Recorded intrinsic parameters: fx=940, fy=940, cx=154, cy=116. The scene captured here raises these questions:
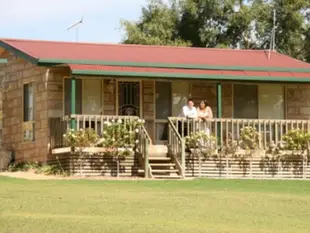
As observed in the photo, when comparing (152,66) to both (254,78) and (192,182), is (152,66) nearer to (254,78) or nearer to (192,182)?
(254,78)

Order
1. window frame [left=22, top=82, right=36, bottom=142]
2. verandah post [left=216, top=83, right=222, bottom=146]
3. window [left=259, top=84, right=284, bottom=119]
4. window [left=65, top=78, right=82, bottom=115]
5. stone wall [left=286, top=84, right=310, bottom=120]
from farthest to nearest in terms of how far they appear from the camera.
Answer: stone wall [left=286, top=84, right=310, bottom=120], window [left=259, top=84, right=284, bottom=119], window frame [left=22, top=82, right=36, bottom=142], window [left=65, top=78, right=82, bottom=115], verandah post [left=216, top=83, right=222, bottom=146]

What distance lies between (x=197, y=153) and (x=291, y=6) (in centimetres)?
1937

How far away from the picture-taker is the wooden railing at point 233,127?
25.2 m

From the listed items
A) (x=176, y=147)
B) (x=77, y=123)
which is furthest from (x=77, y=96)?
(x=176, y=147)

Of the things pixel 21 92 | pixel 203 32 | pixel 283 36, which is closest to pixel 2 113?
pixel 21 92

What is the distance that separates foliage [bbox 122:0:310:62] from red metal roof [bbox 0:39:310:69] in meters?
10.6

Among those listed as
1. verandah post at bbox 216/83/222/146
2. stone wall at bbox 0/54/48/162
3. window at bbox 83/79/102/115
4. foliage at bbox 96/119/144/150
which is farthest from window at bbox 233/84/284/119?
stone wall at bbox 0/54/48/162

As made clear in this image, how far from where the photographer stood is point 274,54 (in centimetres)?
3172

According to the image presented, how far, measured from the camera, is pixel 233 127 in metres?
26.0

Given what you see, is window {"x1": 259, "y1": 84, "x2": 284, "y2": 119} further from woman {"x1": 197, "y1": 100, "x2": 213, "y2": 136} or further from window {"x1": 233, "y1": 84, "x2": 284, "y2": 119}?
woman {"x1": 197, "y1": 100, "x2": 213, "y2": 136}

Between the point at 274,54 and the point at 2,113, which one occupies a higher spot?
the point at 274,54

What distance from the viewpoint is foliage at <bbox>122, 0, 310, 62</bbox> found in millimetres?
41906

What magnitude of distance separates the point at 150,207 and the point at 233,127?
1126 cm

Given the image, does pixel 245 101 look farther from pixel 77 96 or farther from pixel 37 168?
Result: pixel 37 168
